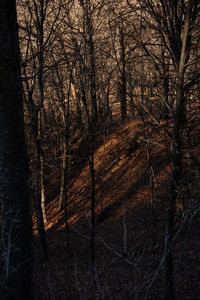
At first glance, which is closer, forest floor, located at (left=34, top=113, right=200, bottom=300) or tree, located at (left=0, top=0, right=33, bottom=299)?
tree, located at (left=0, top=0, right=33, bottom=299)

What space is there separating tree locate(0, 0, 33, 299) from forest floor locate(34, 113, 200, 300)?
0.81 meters

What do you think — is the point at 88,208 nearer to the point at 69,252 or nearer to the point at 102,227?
the point at 102,227

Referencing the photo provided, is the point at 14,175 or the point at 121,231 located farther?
the point at 121,231

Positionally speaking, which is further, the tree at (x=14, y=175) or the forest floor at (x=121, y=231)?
the forest floor at (x=121, y=231)

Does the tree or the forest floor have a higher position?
the tree

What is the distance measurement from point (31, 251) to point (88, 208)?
34.6ft

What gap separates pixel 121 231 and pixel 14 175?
27.2 feet

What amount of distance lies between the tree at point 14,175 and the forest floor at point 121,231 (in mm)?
808

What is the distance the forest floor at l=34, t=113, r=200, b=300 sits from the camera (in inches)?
261

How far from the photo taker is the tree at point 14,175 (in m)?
4.00

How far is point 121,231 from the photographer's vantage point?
37.6 ft

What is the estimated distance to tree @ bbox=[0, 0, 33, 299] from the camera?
4.00m

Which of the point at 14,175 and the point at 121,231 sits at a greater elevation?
the point at 14,175

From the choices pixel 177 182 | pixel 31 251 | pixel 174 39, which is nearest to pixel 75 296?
pixel 31 251
